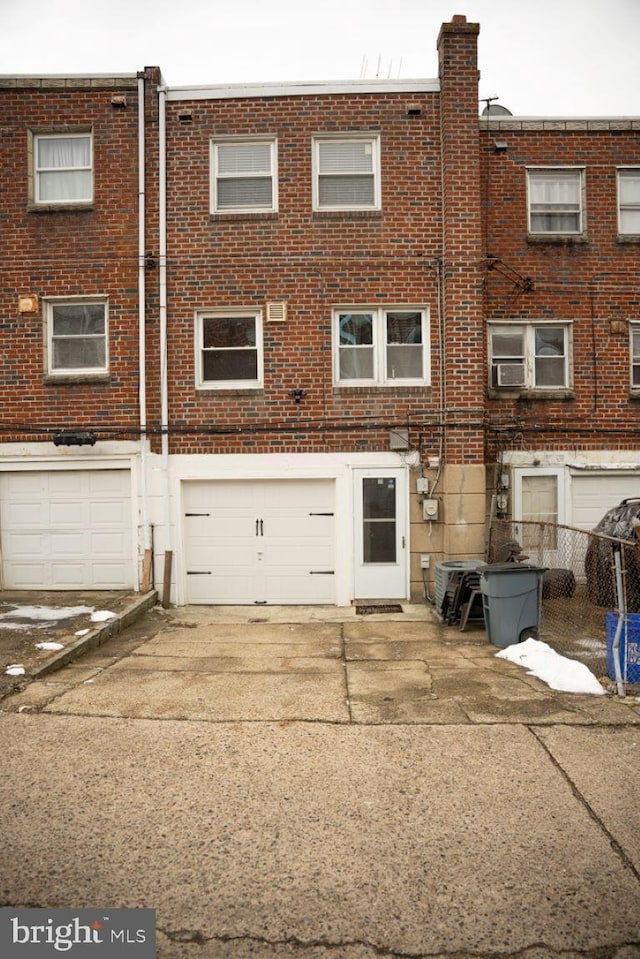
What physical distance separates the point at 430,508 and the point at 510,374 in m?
2.82

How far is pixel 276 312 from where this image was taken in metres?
11.1

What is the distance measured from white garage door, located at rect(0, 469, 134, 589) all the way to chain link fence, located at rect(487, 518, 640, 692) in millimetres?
6273

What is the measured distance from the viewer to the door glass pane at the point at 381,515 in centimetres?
1120

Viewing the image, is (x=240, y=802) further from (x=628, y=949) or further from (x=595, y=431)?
(x=595, y=431)

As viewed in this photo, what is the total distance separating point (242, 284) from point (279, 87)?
331 centimetres

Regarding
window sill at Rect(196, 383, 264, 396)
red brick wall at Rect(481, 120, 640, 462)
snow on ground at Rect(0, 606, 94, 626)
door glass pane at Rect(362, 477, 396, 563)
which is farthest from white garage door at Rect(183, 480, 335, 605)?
red brick wall at Rect(481, 120, 640, 462)

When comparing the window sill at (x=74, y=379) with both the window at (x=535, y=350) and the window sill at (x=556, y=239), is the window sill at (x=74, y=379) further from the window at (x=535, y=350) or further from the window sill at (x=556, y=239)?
the window sill at (x=556, y=239)

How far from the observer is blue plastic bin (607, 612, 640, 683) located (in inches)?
252

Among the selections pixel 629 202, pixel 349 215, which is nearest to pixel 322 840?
pixel 349 215

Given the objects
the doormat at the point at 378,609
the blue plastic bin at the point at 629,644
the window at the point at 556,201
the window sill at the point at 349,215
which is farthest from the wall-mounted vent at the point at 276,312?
the blue plastic bin at the point at 629,644

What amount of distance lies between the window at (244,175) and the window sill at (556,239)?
459cm

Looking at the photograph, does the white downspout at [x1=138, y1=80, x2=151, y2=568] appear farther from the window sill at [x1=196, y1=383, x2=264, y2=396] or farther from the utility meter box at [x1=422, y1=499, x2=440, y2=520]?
the utility meter box at [x1=422, y1=499, x2=440, y2=520]

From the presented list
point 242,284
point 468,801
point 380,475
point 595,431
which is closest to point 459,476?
point 380,475

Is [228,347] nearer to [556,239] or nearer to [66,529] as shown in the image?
[66,529]
